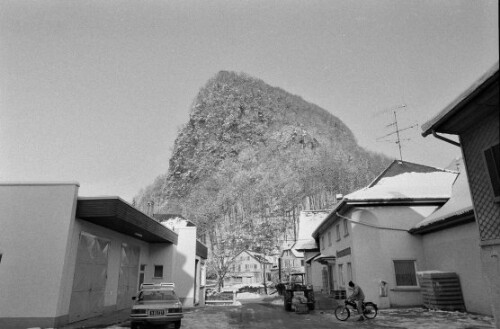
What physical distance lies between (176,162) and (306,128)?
49.0 meters

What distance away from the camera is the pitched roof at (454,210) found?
45.1ft

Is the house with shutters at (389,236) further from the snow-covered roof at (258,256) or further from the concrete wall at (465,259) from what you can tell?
the snow-covered roof at (258,256)

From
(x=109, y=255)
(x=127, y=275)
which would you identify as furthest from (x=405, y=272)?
(x=109, y=255)

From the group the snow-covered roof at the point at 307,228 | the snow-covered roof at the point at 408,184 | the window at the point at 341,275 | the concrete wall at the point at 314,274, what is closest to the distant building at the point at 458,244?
the snow-covered roof at the point at 408,184

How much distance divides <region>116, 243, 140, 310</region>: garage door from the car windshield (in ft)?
Answer: 18.3

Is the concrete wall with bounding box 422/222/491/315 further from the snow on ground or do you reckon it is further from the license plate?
the license plate

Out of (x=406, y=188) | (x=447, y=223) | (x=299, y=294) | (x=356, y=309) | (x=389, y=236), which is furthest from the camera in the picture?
(x=406, y=188)

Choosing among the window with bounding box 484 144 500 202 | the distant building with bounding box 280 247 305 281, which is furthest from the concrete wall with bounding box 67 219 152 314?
the distant building with bounding box 280 247 305 281

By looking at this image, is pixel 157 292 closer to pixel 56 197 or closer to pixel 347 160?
pixel 56 197

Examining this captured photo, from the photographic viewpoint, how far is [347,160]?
314 ft

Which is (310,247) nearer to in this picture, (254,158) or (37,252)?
(37,252)

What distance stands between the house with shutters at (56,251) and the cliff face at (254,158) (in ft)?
235

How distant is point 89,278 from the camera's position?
13438 mm

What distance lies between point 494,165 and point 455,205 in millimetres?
9395
